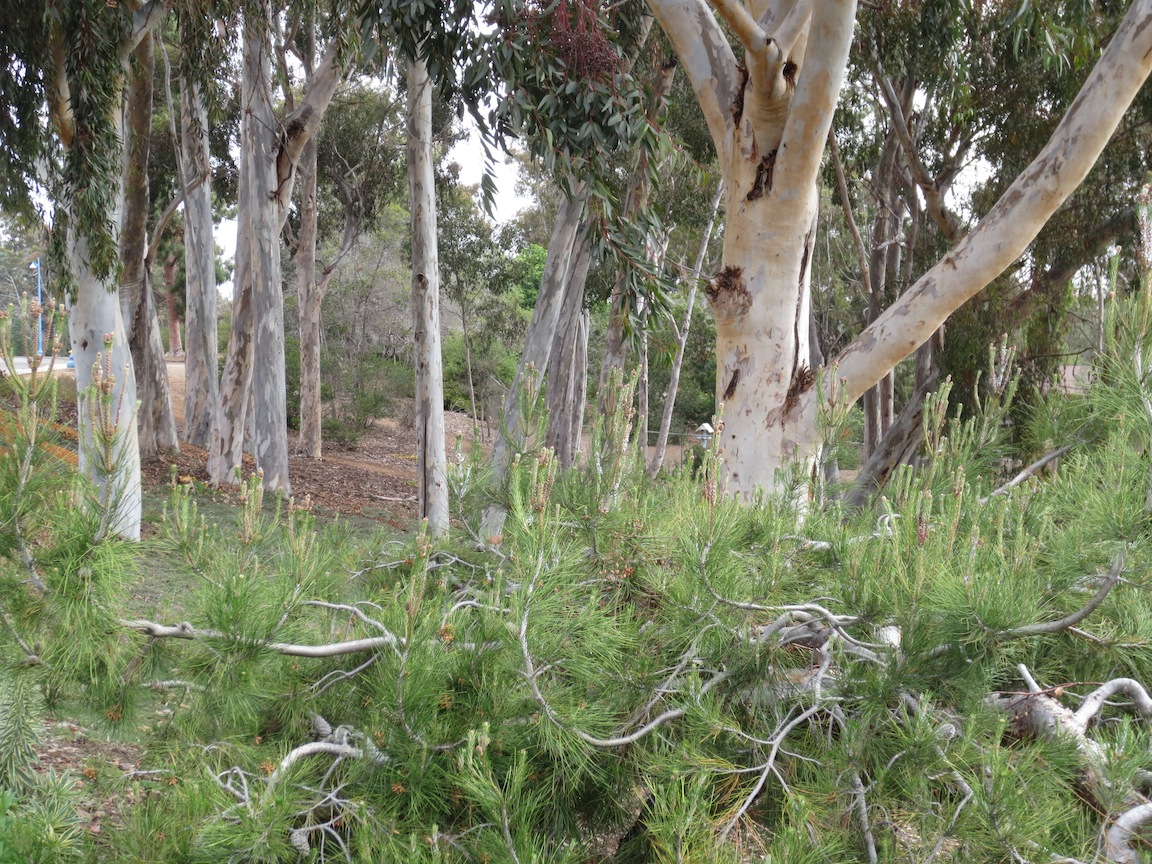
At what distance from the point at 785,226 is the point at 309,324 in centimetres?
1266

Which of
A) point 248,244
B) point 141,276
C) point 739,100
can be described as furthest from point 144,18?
point 739,100

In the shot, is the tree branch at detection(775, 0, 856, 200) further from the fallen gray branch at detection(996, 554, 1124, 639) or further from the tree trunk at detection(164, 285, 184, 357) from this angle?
the tree trunk at detection(164, 285, 184, 357)

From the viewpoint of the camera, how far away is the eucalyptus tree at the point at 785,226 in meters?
4.73

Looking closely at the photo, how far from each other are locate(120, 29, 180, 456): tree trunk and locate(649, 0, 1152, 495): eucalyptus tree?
17.5 ft

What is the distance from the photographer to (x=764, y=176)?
15.7 feet

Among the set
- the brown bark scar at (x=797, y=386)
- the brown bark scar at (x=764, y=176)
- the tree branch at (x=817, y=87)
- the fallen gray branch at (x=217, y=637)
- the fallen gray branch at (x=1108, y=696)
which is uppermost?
the tree branch at (x=817, y=87)

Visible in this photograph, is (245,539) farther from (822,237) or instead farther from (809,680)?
(822,237)

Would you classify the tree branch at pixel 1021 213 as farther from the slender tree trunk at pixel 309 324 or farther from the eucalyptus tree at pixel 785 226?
the slender tree trunk at pixel 309 324

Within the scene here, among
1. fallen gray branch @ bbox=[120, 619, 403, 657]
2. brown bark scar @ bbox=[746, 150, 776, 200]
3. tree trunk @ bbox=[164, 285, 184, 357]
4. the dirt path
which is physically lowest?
the dirt path

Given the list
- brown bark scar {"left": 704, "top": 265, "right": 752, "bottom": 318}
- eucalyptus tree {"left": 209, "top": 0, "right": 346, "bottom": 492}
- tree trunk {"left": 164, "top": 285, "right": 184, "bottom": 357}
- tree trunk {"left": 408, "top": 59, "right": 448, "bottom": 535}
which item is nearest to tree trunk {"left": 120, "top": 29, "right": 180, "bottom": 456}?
eucalyptus tree {"left": 209, "top": 0, "right": 346, "bottom": 492}

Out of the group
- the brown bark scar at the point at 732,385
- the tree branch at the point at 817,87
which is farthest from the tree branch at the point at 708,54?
the brown bark scar at the point at 732,385

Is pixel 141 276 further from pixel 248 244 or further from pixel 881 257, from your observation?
pixel 881 257

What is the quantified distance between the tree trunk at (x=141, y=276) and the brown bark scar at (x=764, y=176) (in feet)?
17.9

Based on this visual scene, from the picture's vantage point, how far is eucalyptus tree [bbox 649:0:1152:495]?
4.73 metres
